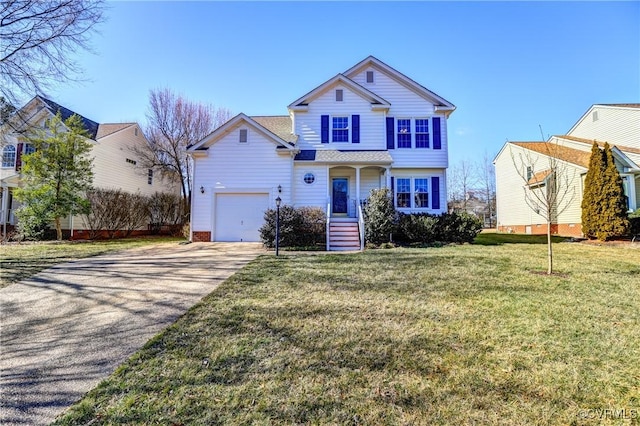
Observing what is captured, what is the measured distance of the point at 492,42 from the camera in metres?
12.2

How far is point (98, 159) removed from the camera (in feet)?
68.1

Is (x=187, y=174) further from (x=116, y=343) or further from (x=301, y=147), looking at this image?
(x=116, y=343)

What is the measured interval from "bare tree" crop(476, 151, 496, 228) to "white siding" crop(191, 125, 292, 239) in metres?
34.7

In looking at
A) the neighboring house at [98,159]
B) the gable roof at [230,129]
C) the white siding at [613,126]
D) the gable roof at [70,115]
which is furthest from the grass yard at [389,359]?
the gable roof at [70,115]

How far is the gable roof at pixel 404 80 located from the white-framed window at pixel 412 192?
382cm

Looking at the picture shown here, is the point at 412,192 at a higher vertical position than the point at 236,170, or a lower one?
lower

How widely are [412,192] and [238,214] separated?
863cm

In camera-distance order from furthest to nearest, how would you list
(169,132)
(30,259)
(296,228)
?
(169,132), (296,228), (30,259)

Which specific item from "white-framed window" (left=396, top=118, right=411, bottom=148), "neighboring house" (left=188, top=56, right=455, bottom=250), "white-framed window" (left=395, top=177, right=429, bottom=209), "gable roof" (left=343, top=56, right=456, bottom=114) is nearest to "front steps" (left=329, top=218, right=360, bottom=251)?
"neighboring house" (left=188, top=56, right=455, bottom=250)

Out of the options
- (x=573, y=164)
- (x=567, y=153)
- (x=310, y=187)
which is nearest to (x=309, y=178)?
(x=310, y=187)

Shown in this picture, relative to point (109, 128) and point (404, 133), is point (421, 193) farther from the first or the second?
point (109, 128)

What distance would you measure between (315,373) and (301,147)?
13.6 meters

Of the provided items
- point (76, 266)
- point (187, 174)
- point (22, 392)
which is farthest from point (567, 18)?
point (187, 174)

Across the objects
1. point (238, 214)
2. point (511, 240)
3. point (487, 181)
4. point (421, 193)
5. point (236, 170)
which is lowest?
point (511, 240)
